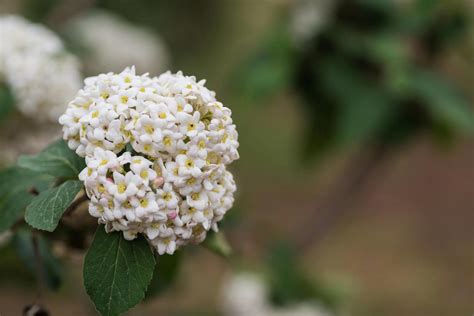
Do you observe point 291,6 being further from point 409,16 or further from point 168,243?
point 168,243

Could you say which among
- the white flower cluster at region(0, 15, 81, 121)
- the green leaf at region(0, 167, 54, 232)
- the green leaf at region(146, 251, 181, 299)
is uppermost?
the white flower cluster at region(0, 15, 81, 121)

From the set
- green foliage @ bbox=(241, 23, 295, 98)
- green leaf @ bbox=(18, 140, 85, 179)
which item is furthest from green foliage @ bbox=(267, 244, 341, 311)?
green leaf @ bbox=(18, 140, 85, 179)

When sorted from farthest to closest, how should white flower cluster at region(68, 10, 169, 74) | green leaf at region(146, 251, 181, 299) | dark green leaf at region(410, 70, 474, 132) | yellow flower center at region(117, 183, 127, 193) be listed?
white flower cluster at region(68, 10, 169, 74)
dark green leaf at region(410, 70, 474, 132)
green leaf at region(146, 251, 181, 299)
yellow flower center at region(117, 183, 127, 193)

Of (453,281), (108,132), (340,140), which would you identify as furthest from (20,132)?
(453,281)

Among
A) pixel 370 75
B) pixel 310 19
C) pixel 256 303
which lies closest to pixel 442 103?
pixel 370 75

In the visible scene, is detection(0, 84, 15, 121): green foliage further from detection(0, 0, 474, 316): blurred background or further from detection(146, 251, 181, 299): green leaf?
detection(146, 251, 181, 299): green leaf

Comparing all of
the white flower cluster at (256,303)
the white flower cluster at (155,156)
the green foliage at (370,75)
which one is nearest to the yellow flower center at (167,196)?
the white flower cluster at (155,156)
